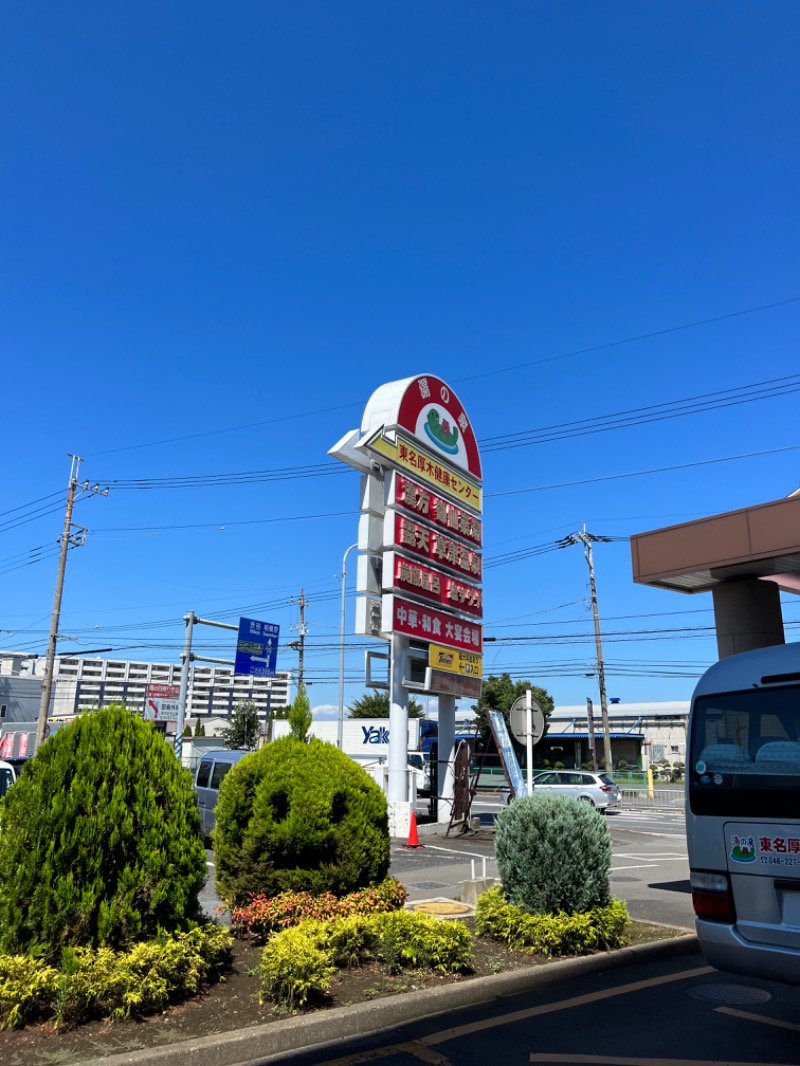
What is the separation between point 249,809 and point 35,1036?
102 inches

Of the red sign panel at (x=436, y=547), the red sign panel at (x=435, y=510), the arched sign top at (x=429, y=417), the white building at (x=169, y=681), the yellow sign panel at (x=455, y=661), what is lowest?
the yellow sign panel at (x=455, y=661)

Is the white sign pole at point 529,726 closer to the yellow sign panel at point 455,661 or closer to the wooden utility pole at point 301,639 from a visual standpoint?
the yellow sign panel at point 455,661

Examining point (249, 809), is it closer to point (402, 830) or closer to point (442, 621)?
point (402, 830)

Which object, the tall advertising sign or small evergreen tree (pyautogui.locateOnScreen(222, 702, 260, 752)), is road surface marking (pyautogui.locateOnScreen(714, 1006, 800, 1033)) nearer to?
the tall advertising sign

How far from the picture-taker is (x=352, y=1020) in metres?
5.23

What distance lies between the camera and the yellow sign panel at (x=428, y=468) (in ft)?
66.7

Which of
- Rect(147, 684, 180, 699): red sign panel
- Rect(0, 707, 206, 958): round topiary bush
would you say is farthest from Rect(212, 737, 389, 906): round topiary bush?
Rect(147, 684, 180, 699): red sign panel

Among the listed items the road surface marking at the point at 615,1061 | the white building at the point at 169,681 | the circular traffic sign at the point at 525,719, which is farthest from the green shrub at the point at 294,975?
the white building at the point at 169,681

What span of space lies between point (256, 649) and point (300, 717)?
79.1ft

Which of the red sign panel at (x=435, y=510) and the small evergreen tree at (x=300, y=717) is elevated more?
the red sign panel at (x=435, y=510)

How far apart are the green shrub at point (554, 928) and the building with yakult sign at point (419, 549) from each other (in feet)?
40.5

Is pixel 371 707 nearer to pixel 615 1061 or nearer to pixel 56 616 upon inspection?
pixel 56 616

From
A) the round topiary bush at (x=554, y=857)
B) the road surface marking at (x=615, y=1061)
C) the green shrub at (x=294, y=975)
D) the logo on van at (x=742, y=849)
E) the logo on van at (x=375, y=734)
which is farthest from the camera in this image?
the logo on van at (x=375, y=734)

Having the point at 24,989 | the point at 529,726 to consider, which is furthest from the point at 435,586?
the point at 24,989
